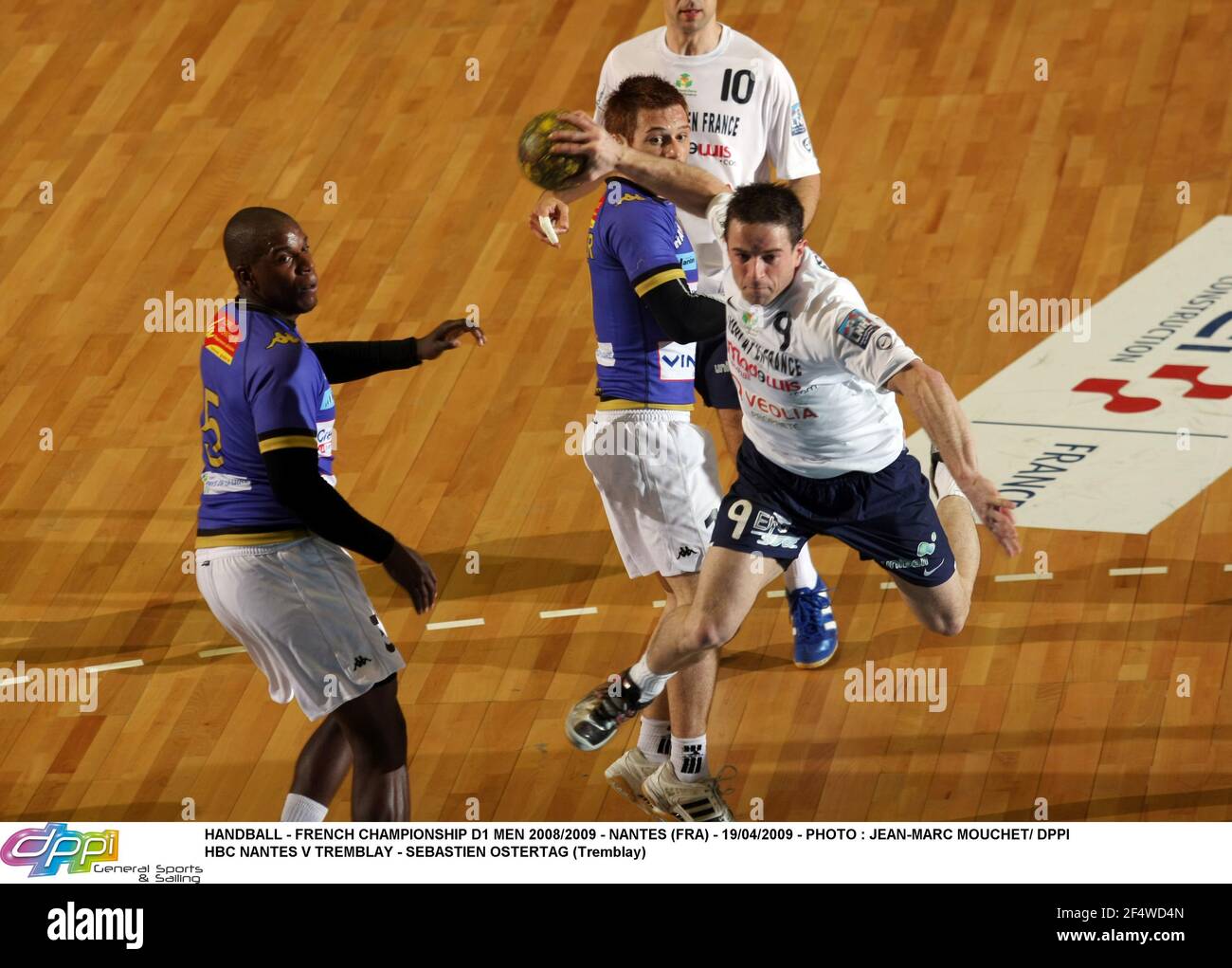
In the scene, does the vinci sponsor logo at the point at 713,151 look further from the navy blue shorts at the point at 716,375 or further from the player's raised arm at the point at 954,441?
the player's raised arm at the point at 954,441

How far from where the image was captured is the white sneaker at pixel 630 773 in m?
7.60

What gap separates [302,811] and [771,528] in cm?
190

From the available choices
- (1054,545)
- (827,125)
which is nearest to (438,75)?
(827,125)

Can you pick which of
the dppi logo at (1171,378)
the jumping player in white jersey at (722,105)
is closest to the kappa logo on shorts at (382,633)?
the jumping player in white jersey at (722,105)

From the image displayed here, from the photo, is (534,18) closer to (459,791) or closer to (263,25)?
(263,25)

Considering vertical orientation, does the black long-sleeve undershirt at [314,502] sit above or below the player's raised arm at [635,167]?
below

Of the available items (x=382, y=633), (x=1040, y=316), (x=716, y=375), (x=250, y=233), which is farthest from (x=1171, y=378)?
(x=250, y=233)

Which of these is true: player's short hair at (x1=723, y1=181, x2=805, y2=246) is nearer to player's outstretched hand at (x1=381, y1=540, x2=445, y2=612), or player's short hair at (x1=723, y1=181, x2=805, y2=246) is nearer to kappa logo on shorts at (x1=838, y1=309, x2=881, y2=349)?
kappa logo on shorts at (x1=838, y1=309, x2=881, y2=349)

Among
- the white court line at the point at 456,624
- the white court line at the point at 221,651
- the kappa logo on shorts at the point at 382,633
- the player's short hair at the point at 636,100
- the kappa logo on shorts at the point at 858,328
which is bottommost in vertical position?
the white court line at the point at 221,651

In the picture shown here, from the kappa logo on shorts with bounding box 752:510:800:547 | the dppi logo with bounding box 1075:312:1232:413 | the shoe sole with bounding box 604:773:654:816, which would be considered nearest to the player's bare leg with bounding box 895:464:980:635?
the kappa logo on shorts with bounding box 752:510:800:547

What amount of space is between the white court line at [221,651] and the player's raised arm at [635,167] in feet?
9.40

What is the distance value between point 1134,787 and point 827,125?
232 inches

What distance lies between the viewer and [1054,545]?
8.97 meters

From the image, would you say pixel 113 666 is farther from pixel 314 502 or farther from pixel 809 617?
pixel 809 617
